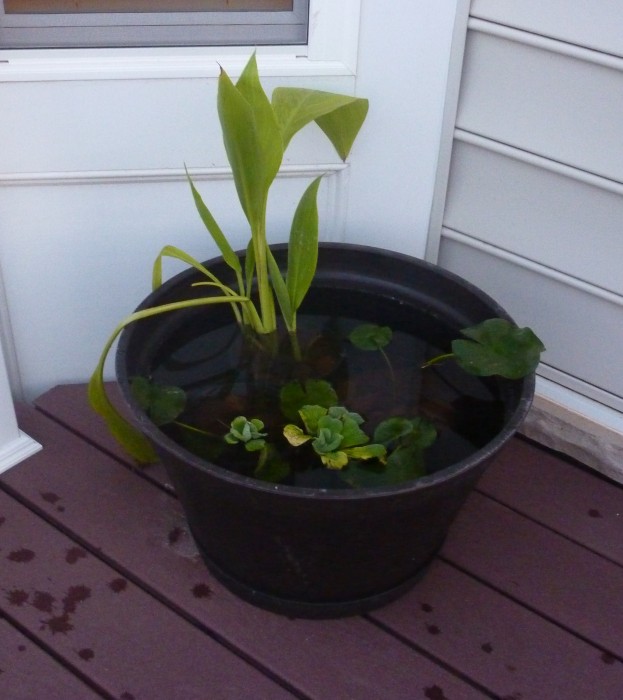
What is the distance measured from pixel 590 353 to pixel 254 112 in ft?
2.08

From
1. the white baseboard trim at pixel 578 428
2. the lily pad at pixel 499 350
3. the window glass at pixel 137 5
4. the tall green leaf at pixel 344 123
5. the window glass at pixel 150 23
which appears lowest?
the white baseboard trim at pixel 578 428

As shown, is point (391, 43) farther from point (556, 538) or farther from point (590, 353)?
point (556, 538)

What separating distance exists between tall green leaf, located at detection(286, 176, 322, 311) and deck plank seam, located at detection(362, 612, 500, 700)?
42cm

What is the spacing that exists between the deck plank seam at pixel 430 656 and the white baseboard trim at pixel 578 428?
1.46 ft

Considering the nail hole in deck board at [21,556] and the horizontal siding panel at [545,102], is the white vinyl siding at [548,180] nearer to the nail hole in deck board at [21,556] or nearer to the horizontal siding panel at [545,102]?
the horizontal siding panel at [545,102]

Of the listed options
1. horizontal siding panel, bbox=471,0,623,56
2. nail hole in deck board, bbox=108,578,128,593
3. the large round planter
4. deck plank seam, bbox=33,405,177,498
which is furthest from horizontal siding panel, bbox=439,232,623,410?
nail hole in deck board, bbox=108,578,128,593

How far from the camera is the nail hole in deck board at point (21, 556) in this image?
110 centimetres

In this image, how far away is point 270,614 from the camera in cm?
105

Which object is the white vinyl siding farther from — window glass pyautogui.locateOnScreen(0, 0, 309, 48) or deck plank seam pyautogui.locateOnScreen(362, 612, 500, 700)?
deck plank seam pyautogui.locateOnScreen(362, 612, 500, 700)

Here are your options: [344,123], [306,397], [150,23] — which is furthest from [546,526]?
[150,23]

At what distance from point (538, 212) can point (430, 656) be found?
624 millimetres

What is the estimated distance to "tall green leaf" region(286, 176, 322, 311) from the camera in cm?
105

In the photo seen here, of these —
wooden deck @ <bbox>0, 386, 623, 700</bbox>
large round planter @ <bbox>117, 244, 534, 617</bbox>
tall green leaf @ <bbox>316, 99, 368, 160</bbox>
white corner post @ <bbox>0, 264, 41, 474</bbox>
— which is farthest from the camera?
white corner post @ <bbox>0, 264, 41, 474</bbox>

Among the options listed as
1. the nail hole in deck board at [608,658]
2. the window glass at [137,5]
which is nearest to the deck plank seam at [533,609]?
the nail hole in deck board at [608,658]
